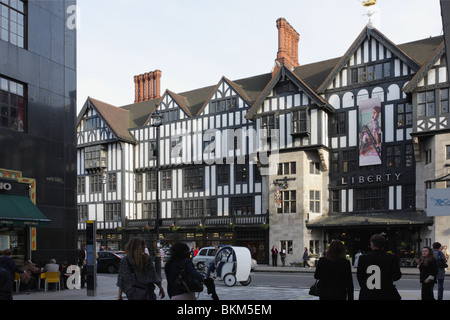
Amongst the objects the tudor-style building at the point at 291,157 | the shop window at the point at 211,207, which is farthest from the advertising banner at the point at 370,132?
the shop window at the point at 211,207

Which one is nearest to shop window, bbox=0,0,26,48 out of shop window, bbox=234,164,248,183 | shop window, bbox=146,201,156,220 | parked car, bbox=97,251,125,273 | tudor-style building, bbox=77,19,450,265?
parked car, bbox=97,251,125,273

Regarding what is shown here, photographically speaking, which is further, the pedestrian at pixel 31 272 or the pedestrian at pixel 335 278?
the pedestrian at pixel 31 272

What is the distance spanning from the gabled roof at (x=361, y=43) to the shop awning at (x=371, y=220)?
347 inches

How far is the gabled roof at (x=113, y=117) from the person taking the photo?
153ft

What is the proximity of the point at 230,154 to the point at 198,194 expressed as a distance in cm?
470

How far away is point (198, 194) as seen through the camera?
4406 centimetres

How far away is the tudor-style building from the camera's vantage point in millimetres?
34344

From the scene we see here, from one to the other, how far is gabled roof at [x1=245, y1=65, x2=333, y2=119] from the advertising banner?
234cm

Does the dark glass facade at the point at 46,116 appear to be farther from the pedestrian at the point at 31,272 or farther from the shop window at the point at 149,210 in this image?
the shop window at the point at 149,210

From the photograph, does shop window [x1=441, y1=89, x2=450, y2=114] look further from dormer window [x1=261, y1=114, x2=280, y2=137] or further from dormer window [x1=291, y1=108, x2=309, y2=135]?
dormer window [x1=261, y1=114, x2=280, y2=137]

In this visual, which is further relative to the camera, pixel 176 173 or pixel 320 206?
pixel 176 173

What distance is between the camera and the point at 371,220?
34375 mm

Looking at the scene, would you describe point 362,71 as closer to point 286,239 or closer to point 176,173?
point 286,239
